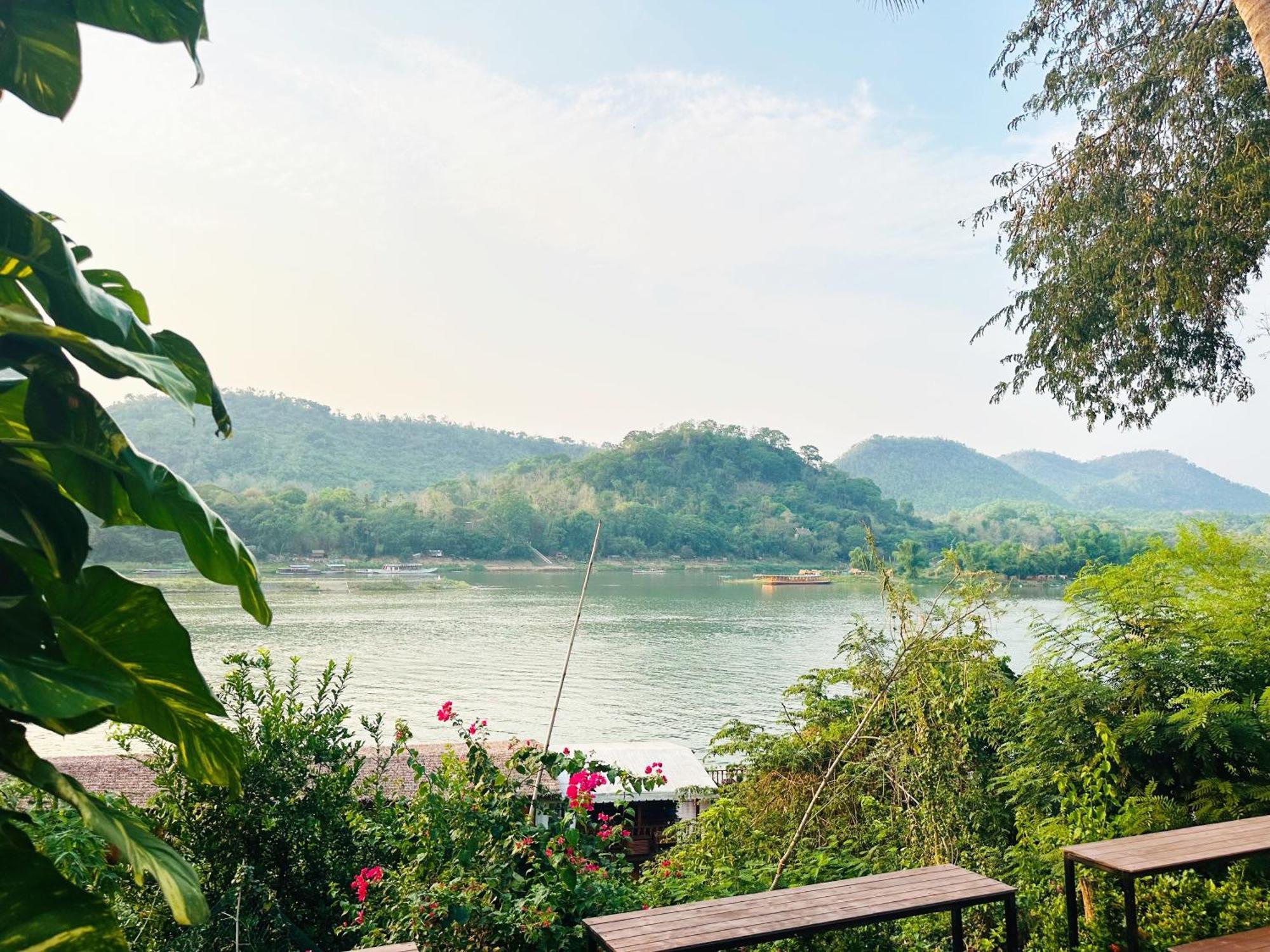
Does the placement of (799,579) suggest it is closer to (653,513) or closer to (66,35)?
(653,513)

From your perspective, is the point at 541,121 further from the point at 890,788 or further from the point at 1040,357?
the point at 890,788

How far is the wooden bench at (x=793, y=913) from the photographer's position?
2.04 meters

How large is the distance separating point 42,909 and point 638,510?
147 ft

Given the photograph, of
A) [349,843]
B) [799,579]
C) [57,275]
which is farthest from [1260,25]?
[799,579]

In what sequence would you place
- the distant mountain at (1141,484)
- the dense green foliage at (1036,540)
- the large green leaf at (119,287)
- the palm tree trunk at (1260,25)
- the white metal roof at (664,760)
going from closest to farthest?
the large green leaf at (119,287), the palm tree trunk at (1260,25), the white metal roof at (664,760), the dense green foliage at (1036,540), the distant mountain at (1141,484)

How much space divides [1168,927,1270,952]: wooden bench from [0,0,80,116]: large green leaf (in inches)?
115

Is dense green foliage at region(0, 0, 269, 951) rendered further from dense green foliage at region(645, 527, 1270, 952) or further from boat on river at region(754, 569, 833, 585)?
boat on river at region(754, 569, 833, 585)

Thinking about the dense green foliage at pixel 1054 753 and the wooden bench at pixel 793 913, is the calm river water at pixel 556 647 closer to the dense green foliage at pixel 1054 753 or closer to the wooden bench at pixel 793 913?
the dense green foliage at pixel 1054 753

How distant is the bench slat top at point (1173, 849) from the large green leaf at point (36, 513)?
8.75 feet

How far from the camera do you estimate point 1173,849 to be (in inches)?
105

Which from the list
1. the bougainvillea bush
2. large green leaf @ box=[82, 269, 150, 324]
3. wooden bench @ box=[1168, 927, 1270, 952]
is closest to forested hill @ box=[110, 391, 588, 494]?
the bougainvillea bush

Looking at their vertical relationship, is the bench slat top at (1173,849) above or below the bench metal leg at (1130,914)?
above

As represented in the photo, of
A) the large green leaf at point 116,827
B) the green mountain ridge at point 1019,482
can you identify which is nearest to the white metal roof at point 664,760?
the large green leaf at point 116,827

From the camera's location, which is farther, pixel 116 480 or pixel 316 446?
pixel 316 446
